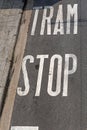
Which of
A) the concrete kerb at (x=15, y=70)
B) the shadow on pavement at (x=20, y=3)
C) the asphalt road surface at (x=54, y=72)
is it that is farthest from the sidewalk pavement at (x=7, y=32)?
the asphalt road surface at (x=54, y=72)

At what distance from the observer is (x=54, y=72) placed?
1284cm

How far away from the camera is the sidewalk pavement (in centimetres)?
1318

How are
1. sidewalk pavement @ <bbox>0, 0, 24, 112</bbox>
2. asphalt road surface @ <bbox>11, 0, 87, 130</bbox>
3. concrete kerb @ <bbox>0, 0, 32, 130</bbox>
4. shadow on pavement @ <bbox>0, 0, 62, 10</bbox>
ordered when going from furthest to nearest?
1. shadow on pavement @ <bbox>0, 0, 62, 10</bbox>
2. sidewalk pavement @ <bbox>0, 0, 24, 112</bbox>
3. concrete kerb @ <bbox>0, 0, 32, 130</bbox>
4. asphalt road surface @ <bbox>11, 0, 87, 130</bbox>

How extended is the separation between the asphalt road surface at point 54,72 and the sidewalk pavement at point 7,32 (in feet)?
2.14

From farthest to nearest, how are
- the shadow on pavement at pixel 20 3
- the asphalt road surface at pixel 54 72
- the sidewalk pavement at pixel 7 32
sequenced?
the shadow on pavement at pixel 20 3
the sidewalk pavement at pixel 7 32
the asphalt road surface at pixel 54 72

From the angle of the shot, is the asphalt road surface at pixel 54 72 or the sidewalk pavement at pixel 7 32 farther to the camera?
the sidewalk pavement at pixel 7 32

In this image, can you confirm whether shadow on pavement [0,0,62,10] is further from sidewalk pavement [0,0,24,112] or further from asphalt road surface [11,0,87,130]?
asphalt road surface [11,0,87,130]

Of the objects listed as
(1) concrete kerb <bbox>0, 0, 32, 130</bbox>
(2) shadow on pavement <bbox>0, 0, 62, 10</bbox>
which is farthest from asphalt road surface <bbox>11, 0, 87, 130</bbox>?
(2) shadow on pavement <bbox>0, 0, 62, 10</bbox>

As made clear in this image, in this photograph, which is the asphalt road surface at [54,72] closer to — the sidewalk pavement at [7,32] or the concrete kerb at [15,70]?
the concrete kerb at [15,70]

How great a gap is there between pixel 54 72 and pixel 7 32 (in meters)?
3.75

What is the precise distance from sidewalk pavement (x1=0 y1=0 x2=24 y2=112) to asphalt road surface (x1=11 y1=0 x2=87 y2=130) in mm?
653

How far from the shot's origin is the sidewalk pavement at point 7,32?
519 inches

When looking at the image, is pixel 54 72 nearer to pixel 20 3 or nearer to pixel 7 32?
pixel 7 32

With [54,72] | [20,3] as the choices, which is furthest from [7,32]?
[54,72]
